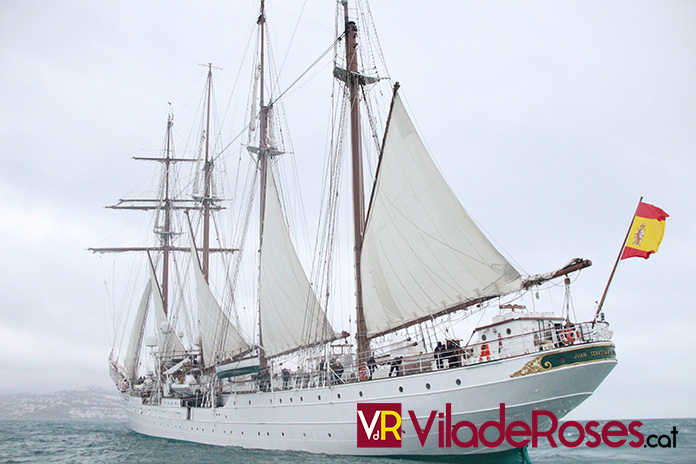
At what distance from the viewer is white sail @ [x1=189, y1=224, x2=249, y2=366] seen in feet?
96.6

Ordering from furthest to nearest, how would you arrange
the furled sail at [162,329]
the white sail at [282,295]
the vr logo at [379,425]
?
the furled sail at [162,329] < the white sail at [282,295] < the vr logo at [379,425]

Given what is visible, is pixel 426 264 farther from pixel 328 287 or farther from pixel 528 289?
pixel 328 287

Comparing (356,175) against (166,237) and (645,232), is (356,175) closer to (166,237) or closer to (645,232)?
(645,232)

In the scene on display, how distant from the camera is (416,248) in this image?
61.9ft

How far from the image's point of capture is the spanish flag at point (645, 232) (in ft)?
49.6

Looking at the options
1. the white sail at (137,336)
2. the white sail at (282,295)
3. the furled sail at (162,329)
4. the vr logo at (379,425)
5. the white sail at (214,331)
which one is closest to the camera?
the vr logo at (379,425)

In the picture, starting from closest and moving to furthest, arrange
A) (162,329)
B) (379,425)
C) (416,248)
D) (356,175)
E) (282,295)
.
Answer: (379,425)
(416,248)
(356,175)
(282,295)
(162,329)

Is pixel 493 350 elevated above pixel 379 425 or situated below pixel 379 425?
above

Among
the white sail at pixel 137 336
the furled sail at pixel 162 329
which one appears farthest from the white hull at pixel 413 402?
the white sail at pixel 137 336

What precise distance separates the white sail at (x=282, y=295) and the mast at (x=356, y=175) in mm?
3514

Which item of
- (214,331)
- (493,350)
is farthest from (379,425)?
(214,331)

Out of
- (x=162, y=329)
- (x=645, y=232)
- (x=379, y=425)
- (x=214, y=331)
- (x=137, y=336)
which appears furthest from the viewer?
(x=137, y=336)

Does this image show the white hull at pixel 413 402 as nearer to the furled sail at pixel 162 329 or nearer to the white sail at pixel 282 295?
the white sail at pixel 282 295

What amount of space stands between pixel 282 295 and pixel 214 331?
6.53 meters
